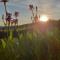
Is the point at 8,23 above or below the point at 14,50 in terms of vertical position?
above

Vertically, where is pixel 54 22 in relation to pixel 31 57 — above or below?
above

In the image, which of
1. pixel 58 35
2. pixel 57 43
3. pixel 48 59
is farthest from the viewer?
pixel 58 35

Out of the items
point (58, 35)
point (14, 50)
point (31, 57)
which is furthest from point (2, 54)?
point (58, 35)

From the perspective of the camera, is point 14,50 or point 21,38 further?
point 21,38

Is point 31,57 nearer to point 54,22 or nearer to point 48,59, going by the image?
point 48,59

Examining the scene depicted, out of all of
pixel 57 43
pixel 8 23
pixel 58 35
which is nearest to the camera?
pixel 57 43

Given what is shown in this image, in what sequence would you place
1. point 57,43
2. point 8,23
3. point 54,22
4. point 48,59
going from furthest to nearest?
point 54,22 → point 8,23 → point 57,43 → point 48,59

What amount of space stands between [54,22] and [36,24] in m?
0.83

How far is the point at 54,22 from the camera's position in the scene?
7.87m

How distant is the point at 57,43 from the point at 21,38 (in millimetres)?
953

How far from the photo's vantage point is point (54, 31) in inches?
237

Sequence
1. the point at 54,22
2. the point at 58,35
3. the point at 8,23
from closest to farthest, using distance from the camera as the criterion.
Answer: the point at 58,35
the point at 8,23
the point at 54,22

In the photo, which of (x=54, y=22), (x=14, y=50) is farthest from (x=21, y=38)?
(x=54, y=22)

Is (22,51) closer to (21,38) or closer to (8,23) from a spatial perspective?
(21,38)
